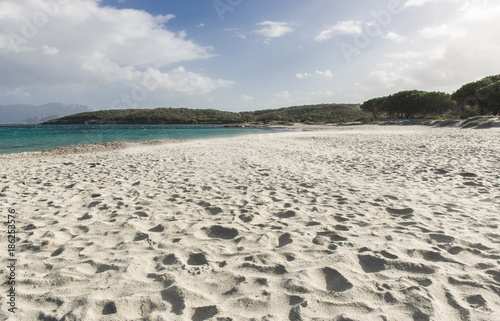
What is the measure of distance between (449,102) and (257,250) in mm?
72356

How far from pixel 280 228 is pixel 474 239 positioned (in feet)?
8.19

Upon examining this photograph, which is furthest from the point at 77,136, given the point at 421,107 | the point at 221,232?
the point at 421,107

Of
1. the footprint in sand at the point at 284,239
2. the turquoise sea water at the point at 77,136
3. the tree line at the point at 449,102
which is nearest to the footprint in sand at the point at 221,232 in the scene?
the footprint in sand at the point at 284,239

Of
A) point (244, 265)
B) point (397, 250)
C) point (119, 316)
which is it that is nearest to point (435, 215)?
point (397, 250)

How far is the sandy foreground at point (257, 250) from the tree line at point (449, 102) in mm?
47694

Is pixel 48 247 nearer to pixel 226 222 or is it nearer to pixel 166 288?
pixel 166 288

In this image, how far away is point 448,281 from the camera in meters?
2.51

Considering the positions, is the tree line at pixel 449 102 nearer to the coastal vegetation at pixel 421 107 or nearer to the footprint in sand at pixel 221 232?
the coastal vegetation at pixel 421 107

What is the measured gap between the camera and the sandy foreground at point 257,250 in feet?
7.36

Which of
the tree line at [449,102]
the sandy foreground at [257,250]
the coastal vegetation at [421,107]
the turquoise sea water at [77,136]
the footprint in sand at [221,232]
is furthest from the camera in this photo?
the coastal vegetation at [421,107]

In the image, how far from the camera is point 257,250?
3264 millimetres

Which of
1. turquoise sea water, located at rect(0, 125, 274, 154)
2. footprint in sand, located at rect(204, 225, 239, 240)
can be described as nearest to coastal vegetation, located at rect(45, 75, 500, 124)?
turquoise sea water, located at rect(0, 125, 274, 154)

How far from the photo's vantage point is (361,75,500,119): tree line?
4109cm

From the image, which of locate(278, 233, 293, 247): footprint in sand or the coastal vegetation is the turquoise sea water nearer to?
locate(278, 233, 293, 247): footprint in sand
